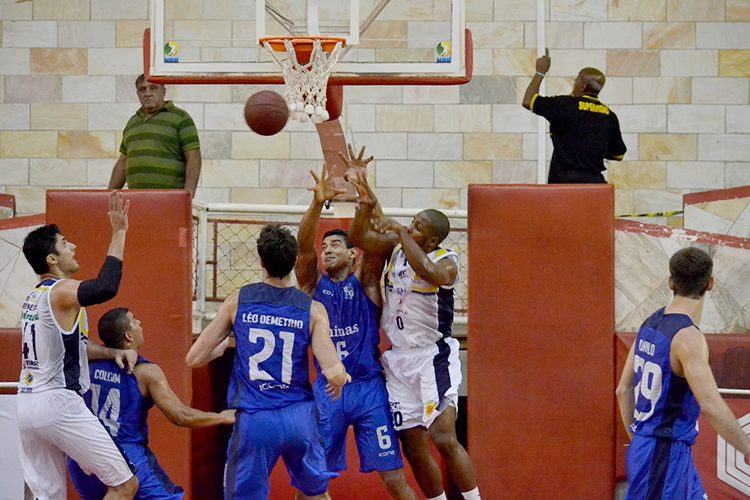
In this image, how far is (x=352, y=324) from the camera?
8.32m

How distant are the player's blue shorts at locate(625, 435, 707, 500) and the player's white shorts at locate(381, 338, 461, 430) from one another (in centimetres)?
188

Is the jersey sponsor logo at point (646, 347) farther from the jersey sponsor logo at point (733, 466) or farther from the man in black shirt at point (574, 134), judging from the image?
the man in black shirt at point (574, 134)

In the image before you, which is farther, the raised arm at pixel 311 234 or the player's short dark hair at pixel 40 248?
the raised arm at pixel 311 234

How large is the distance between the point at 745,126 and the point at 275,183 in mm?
5259

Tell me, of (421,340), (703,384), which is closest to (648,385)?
(703,384)

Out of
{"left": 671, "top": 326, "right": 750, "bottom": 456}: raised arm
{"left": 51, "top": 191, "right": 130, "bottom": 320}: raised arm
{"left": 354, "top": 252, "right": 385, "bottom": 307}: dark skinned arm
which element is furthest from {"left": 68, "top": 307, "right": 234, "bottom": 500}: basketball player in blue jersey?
{"left": 671, "top": 326, "right": 750, "bottom": 456}: raised arm

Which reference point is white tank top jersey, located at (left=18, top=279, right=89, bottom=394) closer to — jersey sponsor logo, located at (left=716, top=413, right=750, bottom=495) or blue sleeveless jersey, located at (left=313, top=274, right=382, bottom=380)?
blue sleeveless jersey, located at (left=313, top=274, right=382, bottom=380)

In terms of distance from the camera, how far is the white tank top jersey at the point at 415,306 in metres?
8.30

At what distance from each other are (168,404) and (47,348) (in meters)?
0.83

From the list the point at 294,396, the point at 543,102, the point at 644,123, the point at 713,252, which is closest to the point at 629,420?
the point at 294,396

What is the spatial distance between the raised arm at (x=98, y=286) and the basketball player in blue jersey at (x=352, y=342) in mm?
1337

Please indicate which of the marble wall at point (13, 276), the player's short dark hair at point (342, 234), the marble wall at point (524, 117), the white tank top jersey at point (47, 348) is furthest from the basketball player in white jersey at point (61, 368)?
the marble wall at point (524, 117)

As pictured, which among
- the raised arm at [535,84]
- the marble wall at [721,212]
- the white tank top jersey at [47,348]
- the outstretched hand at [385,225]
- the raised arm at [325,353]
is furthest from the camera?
the marble wall at [721,212]

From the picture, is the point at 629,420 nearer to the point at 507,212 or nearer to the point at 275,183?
the point at 507,212
